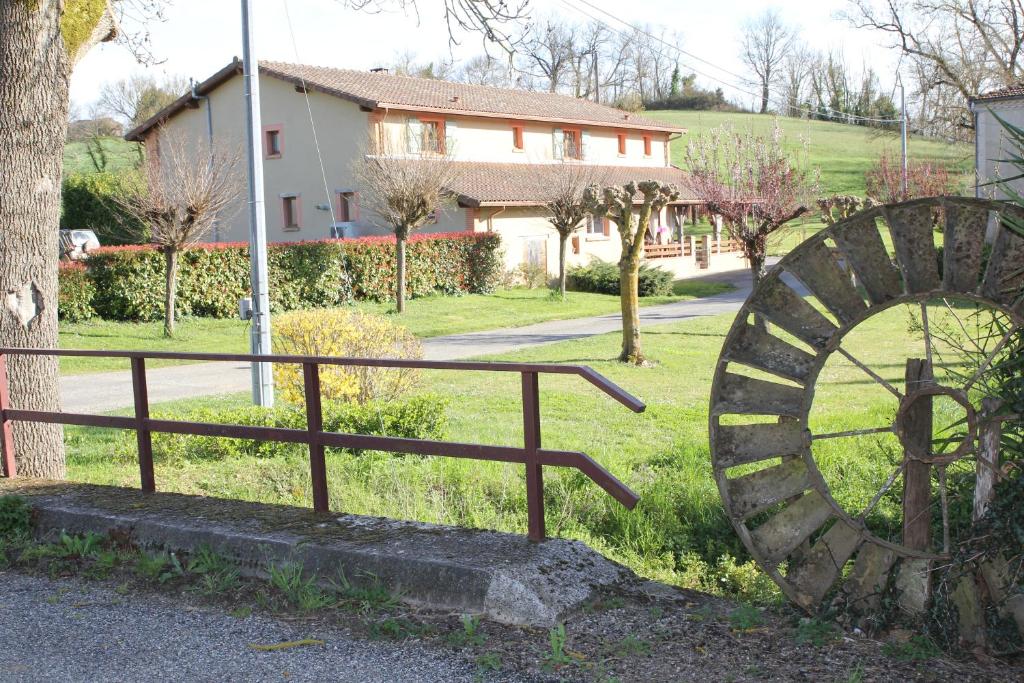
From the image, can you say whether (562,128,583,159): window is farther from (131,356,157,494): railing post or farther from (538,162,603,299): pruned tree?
(131,356,157,494): railing post

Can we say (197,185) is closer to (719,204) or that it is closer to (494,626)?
(719,204)

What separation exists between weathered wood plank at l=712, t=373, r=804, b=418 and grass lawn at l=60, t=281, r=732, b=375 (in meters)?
15.5

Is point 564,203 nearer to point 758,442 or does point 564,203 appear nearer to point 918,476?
point 758,442

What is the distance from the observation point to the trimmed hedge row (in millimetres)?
23906

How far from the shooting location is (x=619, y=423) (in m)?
11.6

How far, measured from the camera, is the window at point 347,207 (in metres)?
35.3

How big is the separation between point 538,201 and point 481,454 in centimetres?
3126

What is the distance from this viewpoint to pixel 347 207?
35844 mm

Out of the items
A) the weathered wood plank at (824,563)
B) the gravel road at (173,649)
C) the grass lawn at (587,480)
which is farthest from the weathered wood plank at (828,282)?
the gravel road at (173,649)

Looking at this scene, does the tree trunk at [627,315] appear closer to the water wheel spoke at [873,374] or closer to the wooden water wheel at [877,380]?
the wooden water wheel at [877,380]

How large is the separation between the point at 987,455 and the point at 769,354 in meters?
1.17

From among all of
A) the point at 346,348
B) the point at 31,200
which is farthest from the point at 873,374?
the point at 346,348

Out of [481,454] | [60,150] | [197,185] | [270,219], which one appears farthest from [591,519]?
[270,219]

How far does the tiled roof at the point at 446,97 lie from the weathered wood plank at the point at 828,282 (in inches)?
1157
